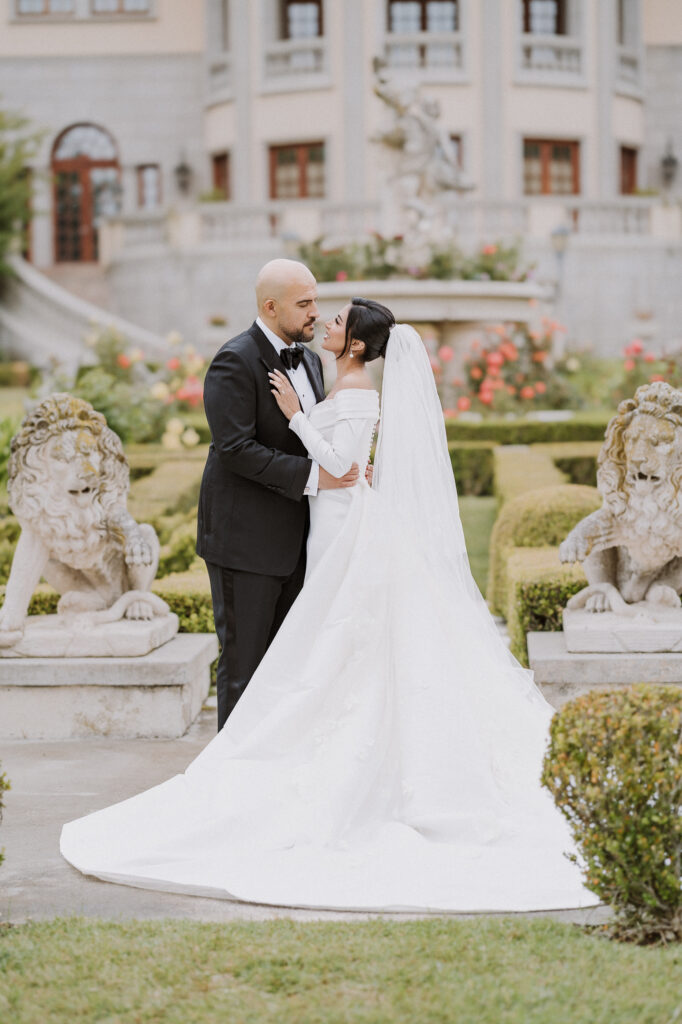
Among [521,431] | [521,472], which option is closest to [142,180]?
[521,431]

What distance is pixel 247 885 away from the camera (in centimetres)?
370

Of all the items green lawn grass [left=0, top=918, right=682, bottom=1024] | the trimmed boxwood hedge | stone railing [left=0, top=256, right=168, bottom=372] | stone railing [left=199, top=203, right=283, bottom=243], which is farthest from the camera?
stone railing [left=199, top=203, right=283, bottom=243]

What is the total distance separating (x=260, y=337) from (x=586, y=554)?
154 cm

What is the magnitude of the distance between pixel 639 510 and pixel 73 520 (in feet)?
7.16

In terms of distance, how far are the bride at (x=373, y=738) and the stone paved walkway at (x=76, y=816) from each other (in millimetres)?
65

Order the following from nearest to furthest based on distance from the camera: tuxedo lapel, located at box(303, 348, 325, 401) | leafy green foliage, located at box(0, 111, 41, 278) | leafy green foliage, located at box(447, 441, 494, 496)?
tuxedo lapel, located at box(303, 348, 325, 401) → leafy green foliage, located at box(447, 441, 494, 496) → leafy green foliage, located at box(0, 111, 41, 278)

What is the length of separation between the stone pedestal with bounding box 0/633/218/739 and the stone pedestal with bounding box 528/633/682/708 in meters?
1.44

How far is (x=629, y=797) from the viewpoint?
10.2ft

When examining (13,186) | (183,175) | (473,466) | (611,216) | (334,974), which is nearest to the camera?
(334,974)

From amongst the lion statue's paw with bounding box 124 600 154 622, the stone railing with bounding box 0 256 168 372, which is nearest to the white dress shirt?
the lion statue's paw with bounding box 124 600 154 622

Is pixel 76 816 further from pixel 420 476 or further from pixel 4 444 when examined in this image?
pixel 4 444

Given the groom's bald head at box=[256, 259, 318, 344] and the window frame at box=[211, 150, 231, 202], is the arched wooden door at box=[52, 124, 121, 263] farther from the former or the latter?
the groom's bald head at box=[256, 259, 318, 344]

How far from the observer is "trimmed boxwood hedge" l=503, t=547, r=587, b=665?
603 centimetres

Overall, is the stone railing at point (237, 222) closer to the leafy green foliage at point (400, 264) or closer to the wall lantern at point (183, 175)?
the wall lantern at point (183, 175)
